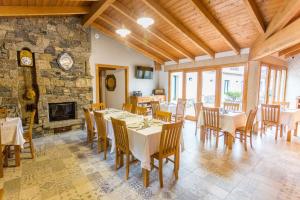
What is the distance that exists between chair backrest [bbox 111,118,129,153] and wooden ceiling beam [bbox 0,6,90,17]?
11.5 ft

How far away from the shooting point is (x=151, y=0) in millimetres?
3418

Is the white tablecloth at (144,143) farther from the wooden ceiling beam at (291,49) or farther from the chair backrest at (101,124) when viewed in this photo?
the wooden ceiling beam at (291,49)

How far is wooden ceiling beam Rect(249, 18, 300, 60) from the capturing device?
269 cm

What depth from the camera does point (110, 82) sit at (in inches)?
299

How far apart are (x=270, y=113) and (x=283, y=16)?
2519 millimetres

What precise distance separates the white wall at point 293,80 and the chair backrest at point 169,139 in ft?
20.8

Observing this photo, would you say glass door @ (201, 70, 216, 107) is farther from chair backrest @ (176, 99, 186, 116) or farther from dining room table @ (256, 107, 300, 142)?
dining room table @ (256, 107, 300, 142)

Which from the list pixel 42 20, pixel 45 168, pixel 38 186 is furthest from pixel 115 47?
pixel 38 186

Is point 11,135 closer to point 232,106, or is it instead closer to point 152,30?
point 152,30

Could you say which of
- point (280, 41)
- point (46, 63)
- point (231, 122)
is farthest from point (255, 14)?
point (46, 63)

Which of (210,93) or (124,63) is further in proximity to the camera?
(124,63)

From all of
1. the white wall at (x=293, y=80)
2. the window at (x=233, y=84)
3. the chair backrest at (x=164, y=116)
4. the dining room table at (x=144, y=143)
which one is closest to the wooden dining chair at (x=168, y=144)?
the dining room table at (x=144, y=143)

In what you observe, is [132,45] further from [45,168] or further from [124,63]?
[45,168]

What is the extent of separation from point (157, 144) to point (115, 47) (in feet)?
15.5
